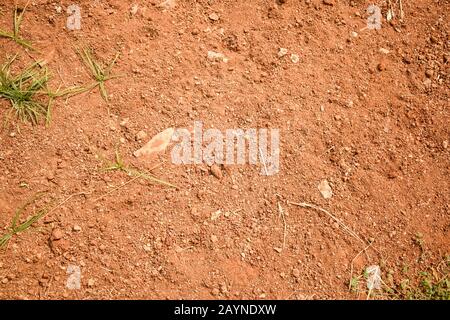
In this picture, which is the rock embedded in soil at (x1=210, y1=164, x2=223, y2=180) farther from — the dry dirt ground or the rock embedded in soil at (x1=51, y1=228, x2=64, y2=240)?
the rock embedded in soil at (x1=51, y1=228, x2=64, y2=240)

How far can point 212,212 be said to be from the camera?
1.87m

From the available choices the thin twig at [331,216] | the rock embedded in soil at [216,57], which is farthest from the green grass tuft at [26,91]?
the thin twig at [331,216]

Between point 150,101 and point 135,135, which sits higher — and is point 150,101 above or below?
above

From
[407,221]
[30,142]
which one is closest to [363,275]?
[407,221]

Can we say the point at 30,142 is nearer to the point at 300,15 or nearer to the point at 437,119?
the point at 300,15

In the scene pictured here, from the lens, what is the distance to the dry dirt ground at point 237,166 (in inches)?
71.2

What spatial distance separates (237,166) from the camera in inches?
76.0

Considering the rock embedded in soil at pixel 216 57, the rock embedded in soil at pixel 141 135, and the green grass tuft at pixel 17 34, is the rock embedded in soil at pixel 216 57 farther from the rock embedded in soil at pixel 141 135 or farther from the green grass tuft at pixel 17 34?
the green grass tuft at pixel 17 34

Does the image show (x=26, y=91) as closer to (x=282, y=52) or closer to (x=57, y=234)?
(x=57, y=234)

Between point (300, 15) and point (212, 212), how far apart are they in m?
1.24

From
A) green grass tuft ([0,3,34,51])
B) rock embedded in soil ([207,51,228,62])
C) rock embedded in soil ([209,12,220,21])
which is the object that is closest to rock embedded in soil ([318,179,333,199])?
rock embedded in soil ([207,51,228,62])
